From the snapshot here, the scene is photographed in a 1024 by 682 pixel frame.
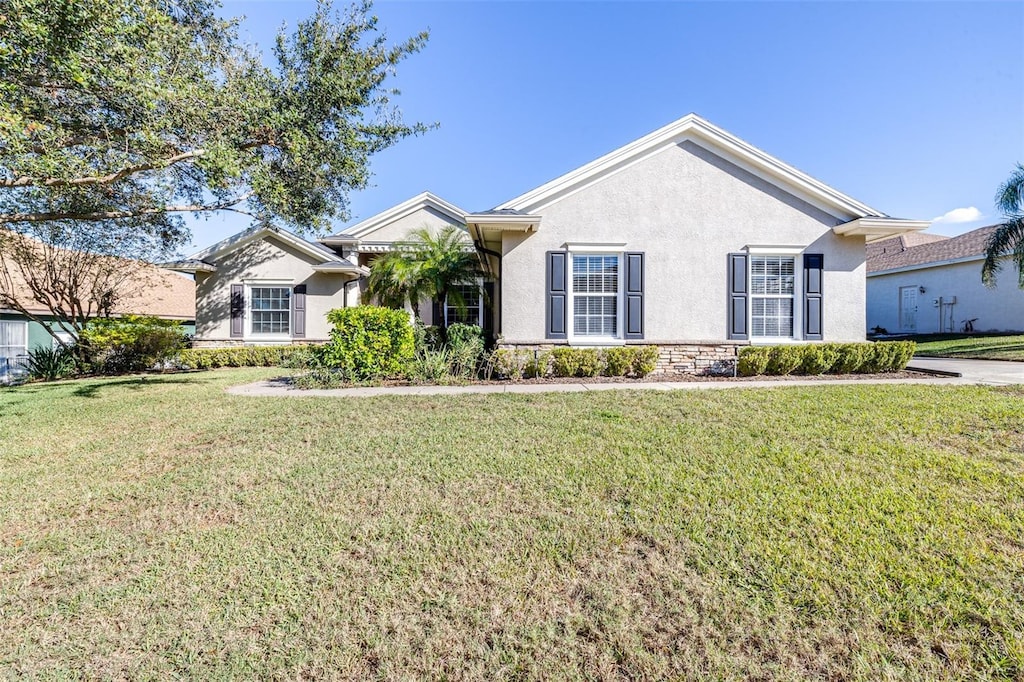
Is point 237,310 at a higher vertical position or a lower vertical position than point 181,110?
lower

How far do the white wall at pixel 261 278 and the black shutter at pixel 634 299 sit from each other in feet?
34.8

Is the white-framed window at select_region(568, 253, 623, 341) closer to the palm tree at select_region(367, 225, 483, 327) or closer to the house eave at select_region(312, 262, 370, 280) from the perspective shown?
the palm tree at select_region(367, 225, 483, 327)

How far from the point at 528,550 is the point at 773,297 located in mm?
10168

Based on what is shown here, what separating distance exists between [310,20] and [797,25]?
10983 millimetres

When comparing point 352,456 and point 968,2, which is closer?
point 352,456

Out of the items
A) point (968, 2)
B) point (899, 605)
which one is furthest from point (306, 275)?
point (968, 2)

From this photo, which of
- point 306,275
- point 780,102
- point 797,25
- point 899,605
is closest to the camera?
point 899,605

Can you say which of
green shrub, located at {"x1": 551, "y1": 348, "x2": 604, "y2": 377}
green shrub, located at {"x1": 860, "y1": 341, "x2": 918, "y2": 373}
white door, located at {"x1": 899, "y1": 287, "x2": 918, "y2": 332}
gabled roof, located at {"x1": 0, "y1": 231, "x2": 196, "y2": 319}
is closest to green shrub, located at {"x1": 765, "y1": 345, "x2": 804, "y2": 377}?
green shrub, located at {"x1": 860, "y1": 341, "x2": 918, "y2": 373}

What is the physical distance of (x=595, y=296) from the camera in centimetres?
1053

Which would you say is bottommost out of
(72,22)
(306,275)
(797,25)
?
(306,275)

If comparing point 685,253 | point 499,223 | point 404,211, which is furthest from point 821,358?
point 404,211

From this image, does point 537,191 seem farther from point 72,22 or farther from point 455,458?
point 72,22

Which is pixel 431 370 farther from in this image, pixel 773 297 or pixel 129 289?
pixel 129 289

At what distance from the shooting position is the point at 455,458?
16.1ft
